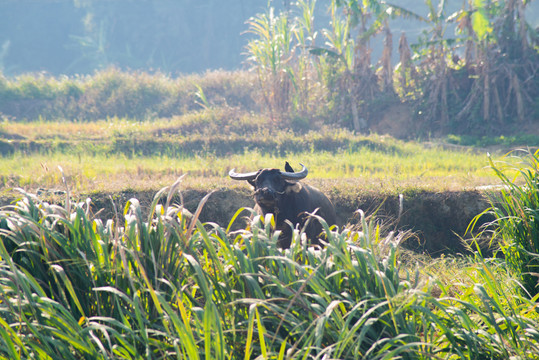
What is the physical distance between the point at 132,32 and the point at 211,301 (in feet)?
128

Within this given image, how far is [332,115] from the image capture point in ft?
50.1

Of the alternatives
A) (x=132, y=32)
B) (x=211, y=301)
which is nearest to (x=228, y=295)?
(x=211, y=301)

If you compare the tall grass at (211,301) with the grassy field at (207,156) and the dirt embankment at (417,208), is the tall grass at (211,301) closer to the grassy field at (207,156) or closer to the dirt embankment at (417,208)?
the dirt embankment at (417,208)

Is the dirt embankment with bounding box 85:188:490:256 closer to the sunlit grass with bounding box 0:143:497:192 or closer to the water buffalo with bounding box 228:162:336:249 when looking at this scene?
the sunlit grass with bounding box 0:143:497:192

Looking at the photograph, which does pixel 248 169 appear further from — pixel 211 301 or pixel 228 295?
pixel 211 301

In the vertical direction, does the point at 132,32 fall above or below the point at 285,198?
above

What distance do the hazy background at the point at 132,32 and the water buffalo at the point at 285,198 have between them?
31.2 metres

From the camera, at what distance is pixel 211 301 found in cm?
234

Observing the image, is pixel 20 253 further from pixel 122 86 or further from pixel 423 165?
pixel 122 86

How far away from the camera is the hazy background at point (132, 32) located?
35.7 metres

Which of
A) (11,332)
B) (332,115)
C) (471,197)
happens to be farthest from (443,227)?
(332,115)

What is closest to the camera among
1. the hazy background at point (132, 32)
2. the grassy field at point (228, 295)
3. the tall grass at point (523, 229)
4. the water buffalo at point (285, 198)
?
the grassy field at point (228, 295)

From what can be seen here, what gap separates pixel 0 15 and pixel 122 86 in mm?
25583

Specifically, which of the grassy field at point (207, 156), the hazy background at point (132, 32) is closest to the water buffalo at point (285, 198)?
the grassy field at point (207, 156)
